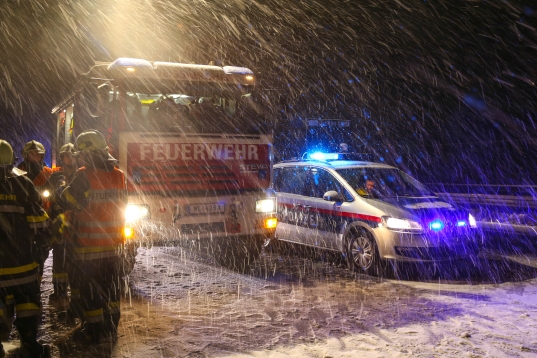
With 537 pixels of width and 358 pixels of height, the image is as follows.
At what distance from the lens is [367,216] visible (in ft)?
23.5

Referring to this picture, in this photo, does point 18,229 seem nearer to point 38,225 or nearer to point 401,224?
point 38,225

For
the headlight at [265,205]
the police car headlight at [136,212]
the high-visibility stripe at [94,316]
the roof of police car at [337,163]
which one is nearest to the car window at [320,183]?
the roof of police car at [337,163]

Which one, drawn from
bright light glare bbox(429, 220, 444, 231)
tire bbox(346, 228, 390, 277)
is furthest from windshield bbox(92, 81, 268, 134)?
bright light glare bbox(429, 220, 444, 231)

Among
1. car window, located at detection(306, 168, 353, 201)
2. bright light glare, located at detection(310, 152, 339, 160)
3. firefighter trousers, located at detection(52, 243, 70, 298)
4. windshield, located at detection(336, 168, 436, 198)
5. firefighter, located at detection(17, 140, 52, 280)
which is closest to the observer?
firefighter trousers, located at detection(52, 243, 70, 298)

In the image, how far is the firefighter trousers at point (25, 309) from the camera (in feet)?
12.2

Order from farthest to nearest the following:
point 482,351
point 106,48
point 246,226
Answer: point 106,48 → point 246,226 → point 482,351

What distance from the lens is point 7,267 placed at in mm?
3680

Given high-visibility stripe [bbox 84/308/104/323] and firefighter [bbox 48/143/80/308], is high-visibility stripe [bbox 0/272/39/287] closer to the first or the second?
high-visibility stripe [bbox 84/308/104/323]

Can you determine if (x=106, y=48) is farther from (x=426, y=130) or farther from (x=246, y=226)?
(x=246, y=226)

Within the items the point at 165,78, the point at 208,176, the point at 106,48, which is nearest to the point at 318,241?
the point at 208,176

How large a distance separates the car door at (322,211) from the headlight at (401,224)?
2.94 feet

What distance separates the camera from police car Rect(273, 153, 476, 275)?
680 cm

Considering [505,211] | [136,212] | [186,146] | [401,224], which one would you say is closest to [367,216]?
[401,224]

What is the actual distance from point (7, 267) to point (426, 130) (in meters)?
27.7
